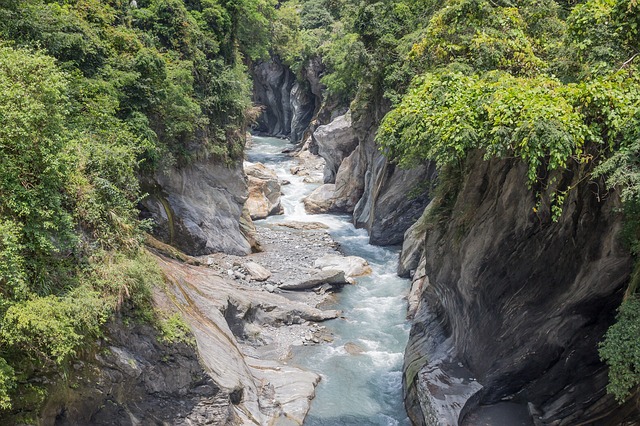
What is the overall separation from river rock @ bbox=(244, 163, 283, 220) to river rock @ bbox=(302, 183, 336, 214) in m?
2.23

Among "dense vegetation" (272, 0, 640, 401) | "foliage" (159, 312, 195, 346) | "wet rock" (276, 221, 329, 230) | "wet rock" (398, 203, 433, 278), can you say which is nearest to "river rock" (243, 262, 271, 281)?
"wet rock" (398, 203, 433, 278)

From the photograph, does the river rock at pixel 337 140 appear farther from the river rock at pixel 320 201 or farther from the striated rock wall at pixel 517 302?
the striated rock wall at pixel 517 302

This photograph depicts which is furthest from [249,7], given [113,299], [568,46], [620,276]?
[620,276]

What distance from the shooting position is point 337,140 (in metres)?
36.0

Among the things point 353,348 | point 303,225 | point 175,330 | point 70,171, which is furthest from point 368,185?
point 70,171

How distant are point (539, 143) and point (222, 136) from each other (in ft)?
58.4

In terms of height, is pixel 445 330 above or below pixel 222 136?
below

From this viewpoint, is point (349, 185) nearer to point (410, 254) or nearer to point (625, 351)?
point (410, 254)

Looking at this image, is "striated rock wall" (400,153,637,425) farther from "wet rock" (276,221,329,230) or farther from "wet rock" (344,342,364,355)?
"wet rock" (276,221,329,230)

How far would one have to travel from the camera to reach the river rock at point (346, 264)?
77.8ft

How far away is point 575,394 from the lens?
1026 cm

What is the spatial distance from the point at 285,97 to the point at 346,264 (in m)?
38.3

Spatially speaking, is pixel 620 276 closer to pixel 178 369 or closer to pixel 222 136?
pixel 178 369

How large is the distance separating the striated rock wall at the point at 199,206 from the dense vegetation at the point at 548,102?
425 inches
